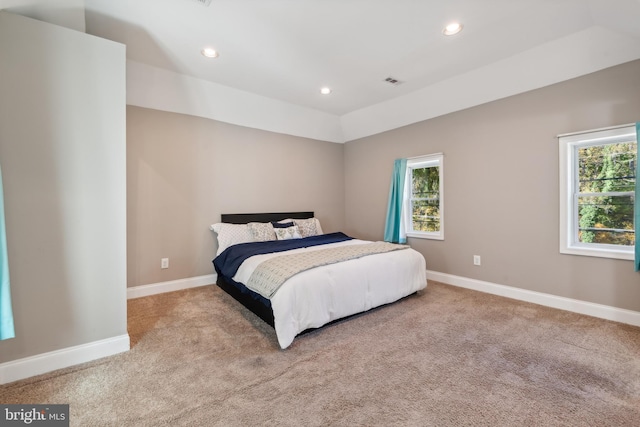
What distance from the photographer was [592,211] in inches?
117

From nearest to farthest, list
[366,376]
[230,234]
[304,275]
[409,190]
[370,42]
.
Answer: [366,376] < [304,275] < [370,42] < [230,234] < [409,190]

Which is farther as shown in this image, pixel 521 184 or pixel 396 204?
pixel 396 204

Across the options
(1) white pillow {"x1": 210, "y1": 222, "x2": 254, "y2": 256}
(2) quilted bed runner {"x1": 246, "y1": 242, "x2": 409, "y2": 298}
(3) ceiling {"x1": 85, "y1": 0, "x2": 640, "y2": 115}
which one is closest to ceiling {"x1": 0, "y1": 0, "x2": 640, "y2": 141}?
(3) ceiling {"x1": 85, "y1": 0, "x2": 640, "y2": 115}

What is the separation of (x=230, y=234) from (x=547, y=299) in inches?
153

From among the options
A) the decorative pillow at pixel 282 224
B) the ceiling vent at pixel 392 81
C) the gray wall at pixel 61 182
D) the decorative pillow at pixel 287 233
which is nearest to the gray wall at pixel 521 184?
the ceiling vent at pixel 392 81

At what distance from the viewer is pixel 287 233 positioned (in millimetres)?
4152

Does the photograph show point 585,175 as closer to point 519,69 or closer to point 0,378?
point 519,69

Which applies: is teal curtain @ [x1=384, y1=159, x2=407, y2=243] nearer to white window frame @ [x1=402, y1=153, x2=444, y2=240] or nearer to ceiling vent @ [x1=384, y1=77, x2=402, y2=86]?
white window frame @ [x1=402, y1=153, x2=444, y2=240]

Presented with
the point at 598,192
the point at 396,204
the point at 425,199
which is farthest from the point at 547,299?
the point at 396,204

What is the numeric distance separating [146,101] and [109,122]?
5.08 feet

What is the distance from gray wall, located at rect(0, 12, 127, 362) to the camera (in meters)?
1.88

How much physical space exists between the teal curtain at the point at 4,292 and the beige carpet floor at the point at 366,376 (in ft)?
1.29

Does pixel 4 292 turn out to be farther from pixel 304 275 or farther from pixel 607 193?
pixel 607 193

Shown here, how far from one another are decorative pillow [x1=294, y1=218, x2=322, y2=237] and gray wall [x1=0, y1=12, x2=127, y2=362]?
8.29 feet
